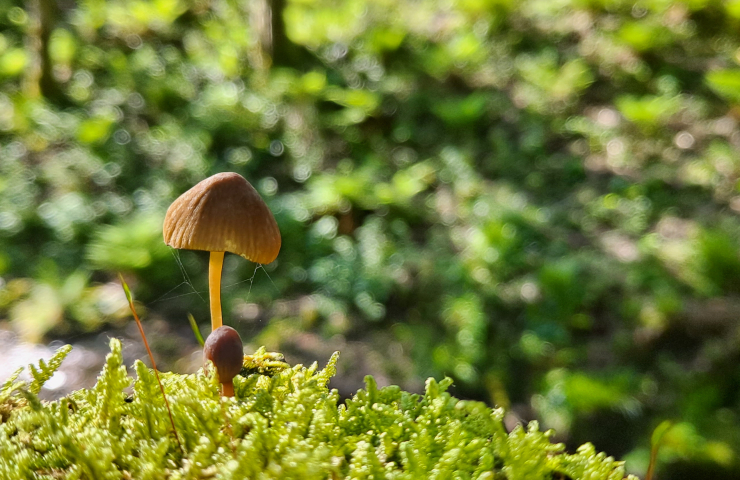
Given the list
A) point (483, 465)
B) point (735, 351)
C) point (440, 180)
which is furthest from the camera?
point (440, 180)

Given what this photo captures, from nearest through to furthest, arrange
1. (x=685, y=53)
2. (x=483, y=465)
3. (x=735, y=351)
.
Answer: (x=483, y=465) → (x=735, y=351) → (x=685, y=53)

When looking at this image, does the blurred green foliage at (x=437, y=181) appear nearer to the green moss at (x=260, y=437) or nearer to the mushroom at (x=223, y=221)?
the green moss at (x=260, y=437)

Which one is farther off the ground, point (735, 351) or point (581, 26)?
point (581, 26)

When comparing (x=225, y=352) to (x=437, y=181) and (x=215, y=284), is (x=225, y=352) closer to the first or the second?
(x=215, y=284)

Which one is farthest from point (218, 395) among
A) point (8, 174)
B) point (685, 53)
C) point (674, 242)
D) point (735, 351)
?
point (685, 53)

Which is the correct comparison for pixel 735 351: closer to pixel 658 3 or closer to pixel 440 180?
pixel 440 180

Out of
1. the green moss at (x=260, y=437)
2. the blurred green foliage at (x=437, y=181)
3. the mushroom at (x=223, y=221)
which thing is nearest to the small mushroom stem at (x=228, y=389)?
the green moss at (x=260, y=437)

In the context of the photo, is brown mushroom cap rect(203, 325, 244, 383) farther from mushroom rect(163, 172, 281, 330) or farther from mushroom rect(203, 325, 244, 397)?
mushroom rect(163, 172, 281, 330)

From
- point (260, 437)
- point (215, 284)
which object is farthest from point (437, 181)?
point (260, 437)
